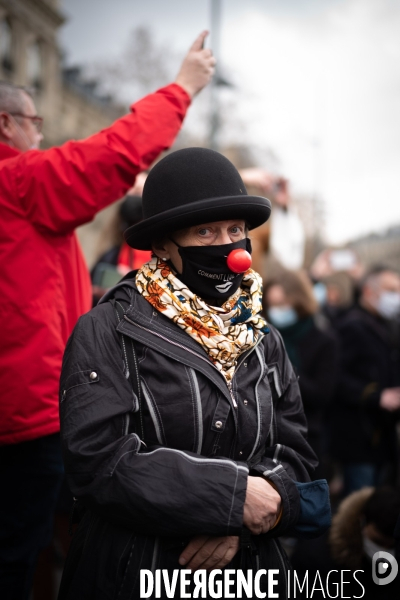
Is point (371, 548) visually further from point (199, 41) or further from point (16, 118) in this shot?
point (16, 118)

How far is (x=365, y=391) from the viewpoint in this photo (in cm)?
514

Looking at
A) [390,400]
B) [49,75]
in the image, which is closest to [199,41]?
[390,400]

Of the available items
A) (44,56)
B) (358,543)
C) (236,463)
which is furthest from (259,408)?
(44,56)

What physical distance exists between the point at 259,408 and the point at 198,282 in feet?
1.61

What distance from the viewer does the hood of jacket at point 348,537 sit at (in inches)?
119

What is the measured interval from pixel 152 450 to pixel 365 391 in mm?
3697

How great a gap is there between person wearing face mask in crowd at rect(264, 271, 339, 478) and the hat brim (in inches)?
103

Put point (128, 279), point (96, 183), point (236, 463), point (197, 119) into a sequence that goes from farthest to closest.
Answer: point (197, 119) < point (96, 183) < point (128, 279) < point (236, 463)

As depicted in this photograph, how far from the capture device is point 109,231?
4238 mm

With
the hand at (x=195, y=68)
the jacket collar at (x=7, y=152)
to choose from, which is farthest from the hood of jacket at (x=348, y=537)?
the jacket collar at (x=7, y=152)

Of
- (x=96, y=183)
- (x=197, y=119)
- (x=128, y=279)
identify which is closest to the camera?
(x=128, y=279)

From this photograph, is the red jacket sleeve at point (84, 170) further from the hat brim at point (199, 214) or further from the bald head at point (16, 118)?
Result: the hat brim at point (199, 214)

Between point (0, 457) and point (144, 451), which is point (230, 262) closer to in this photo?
point (144, 451)

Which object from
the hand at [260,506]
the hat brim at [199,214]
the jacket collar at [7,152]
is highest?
the jacket collar at [7,152]
